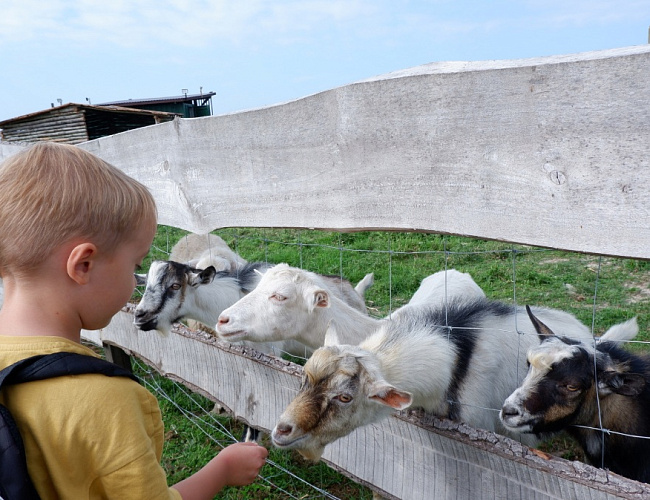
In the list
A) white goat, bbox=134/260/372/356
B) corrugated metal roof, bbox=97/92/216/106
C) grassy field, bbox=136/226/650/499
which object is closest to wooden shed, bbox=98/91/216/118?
corrugated metal roof, bbox=97/92/216/106

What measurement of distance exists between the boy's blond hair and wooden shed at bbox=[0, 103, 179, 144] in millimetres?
12881

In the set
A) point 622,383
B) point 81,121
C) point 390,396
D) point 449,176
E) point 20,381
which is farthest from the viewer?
point 81,121

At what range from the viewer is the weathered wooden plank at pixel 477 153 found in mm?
1338

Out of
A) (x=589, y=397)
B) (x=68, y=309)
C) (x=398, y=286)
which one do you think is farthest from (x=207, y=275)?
(x=68, y=309)

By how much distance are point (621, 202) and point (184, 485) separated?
4.33 ft

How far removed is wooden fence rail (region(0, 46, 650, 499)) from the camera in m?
1.36

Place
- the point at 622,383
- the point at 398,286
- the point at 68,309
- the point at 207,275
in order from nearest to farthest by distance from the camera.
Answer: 1. the point at 68,309
2. the point at 622,383
3. the point at 207,275
4. the point at 398,286

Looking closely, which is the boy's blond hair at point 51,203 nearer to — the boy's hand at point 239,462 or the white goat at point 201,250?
the boy's hand at point 239,462

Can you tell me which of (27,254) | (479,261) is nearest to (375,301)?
(479,261)

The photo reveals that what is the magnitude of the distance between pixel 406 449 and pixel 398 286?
12.2ft

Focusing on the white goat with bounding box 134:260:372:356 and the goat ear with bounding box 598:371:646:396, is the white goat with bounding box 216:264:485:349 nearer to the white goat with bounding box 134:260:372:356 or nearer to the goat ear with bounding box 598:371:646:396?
the white goat with bounding box 134:260:372:356

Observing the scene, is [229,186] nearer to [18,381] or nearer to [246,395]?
[246,395]

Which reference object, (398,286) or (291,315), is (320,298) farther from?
(398,286)

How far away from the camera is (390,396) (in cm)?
228
